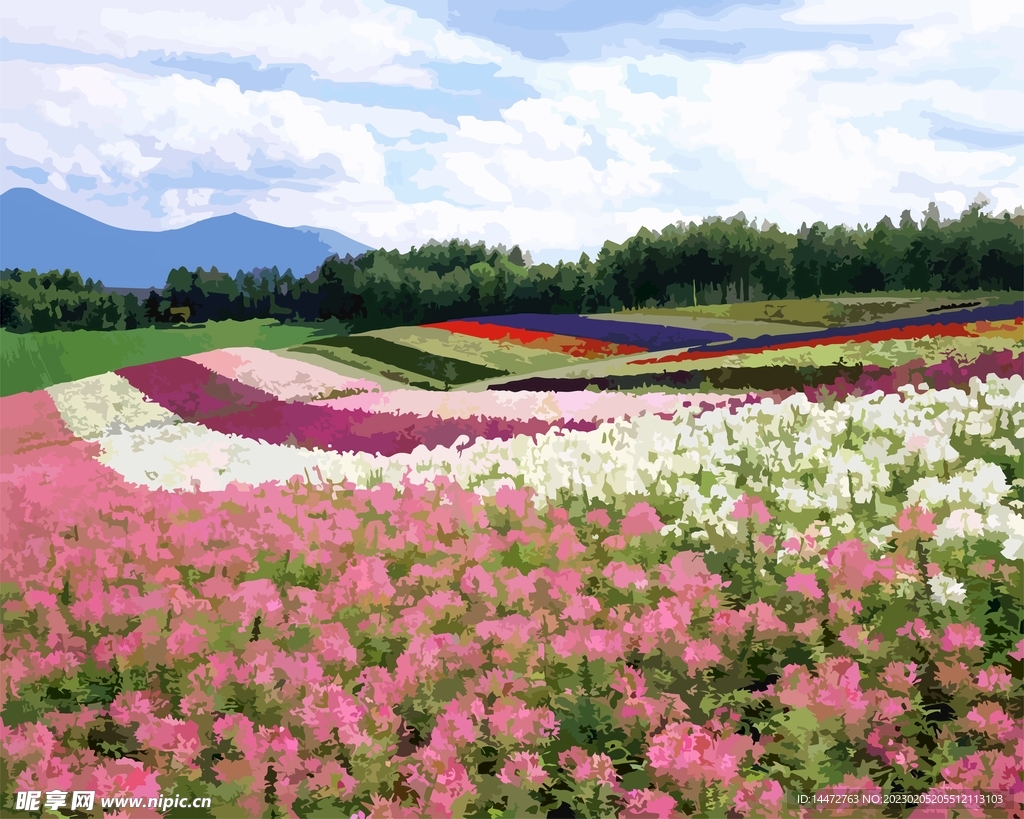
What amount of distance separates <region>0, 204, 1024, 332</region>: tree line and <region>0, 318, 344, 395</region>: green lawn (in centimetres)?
45

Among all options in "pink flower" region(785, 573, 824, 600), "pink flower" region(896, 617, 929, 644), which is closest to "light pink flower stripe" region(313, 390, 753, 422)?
"pink flower" region(785, 573, 824, 600)

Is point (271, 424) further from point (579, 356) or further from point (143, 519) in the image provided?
point (579, 356)

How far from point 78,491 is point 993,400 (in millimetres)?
8153

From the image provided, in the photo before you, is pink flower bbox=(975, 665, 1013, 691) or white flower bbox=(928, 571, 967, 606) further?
white flower bbox=(928, 571, 967, 606)

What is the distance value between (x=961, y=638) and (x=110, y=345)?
22.8 metres

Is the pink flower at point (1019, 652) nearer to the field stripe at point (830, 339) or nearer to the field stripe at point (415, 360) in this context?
the field stripe at point (830, 339)

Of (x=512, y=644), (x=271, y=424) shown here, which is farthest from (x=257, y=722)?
(x=271, y=424)

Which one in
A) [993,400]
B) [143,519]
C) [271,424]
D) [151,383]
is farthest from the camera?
[151,383]

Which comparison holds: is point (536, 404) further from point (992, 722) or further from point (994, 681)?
point (992, 722)

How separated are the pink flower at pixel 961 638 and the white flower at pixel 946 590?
0.31m

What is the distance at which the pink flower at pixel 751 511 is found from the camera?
474 cm

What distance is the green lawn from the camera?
16.2m

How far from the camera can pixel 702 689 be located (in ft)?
11.1

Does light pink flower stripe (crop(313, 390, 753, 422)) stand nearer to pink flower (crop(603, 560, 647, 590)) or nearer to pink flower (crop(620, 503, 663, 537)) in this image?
pink flower (crop(620, 503, 663, 537))
